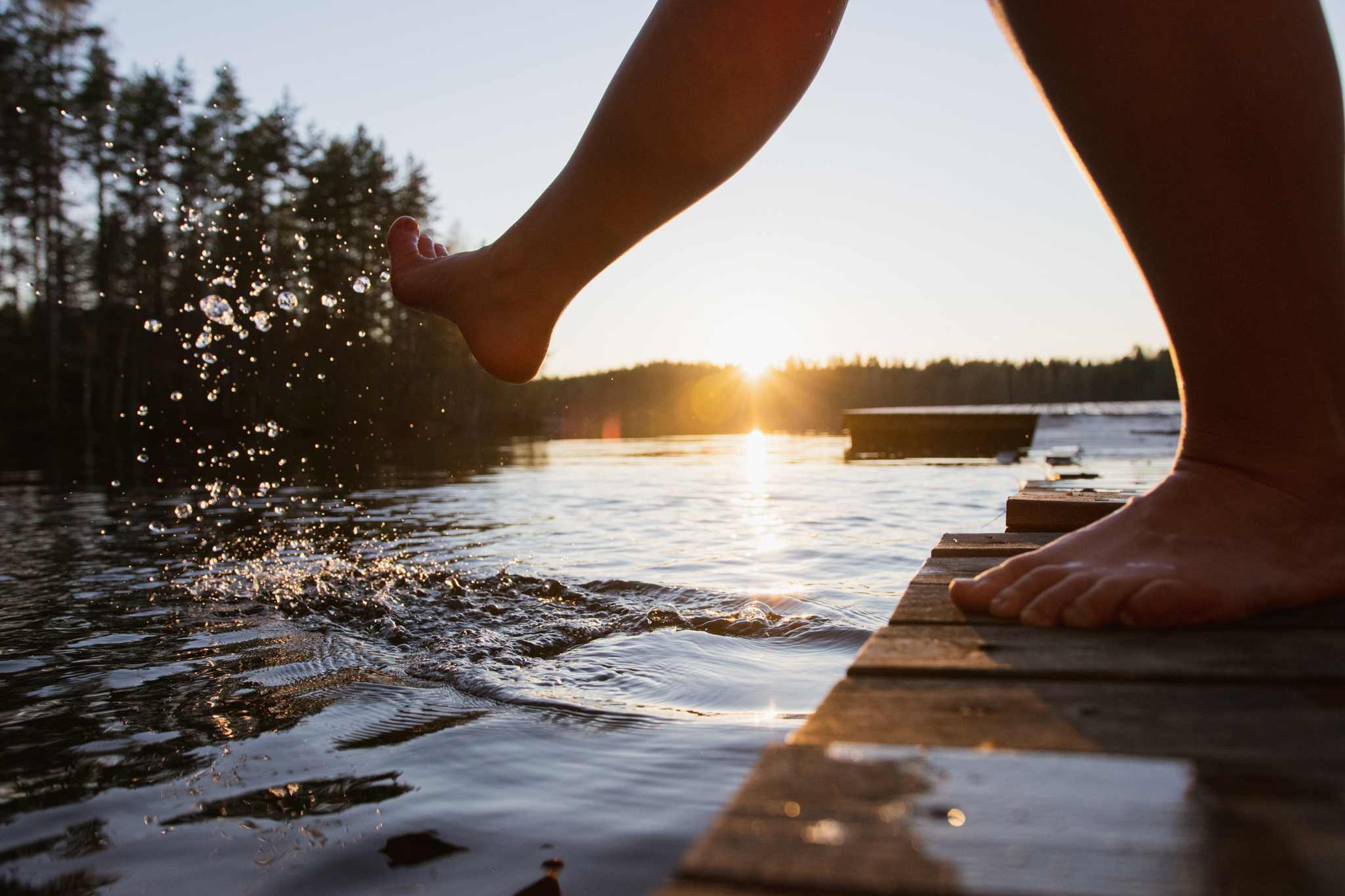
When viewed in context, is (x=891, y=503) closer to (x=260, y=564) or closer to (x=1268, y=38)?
(x=260, y=564)

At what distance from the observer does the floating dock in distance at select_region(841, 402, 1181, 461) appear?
11.2m

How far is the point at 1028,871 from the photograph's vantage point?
41 cm

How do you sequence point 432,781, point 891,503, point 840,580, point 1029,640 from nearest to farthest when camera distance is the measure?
point 1029,640, point 432,781, point 840,580, point 891,503

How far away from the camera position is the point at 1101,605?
97 cm

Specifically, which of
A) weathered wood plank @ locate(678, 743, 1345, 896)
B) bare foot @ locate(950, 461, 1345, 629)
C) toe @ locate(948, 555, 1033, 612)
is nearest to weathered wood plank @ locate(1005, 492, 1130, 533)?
bare foot @ locate(950, 461, 1345, 629)

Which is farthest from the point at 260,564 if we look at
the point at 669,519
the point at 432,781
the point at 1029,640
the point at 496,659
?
the point at 1029,640

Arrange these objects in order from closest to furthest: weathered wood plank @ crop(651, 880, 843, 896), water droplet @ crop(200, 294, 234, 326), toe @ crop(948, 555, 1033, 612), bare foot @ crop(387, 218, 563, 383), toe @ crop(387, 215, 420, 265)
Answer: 1. weathered wood plank @ crop(651, 880, 843, 896)
2. toe @ crop(948, 555, 1033, 612)
3. bare foot @ crop(387, 218, 563, 383)
4. toe @ crop(387, 215, 420, 265)
5. water droplet @ crop(200, 294, 234, 326)

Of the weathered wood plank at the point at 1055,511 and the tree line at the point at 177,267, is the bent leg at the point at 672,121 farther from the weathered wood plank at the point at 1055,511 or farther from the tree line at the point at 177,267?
the tree line at the point at 177,267

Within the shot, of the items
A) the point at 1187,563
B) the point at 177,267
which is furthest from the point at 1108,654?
the point at 177,267

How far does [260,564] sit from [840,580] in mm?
2095

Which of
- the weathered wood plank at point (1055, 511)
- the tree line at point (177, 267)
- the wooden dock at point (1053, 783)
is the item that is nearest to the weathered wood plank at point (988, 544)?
the weathered wood plank at point (1055, 511)

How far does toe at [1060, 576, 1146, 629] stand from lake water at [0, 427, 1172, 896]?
47cm

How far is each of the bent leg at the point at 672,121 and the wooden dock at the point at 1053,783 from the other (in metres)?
0.75

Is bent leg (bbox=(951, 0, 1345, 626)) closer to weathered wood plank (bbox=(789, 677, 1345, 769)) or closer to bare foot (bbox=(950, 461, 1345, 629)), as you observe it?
bare foot (bbox=(950, 461, 1345, 629))
